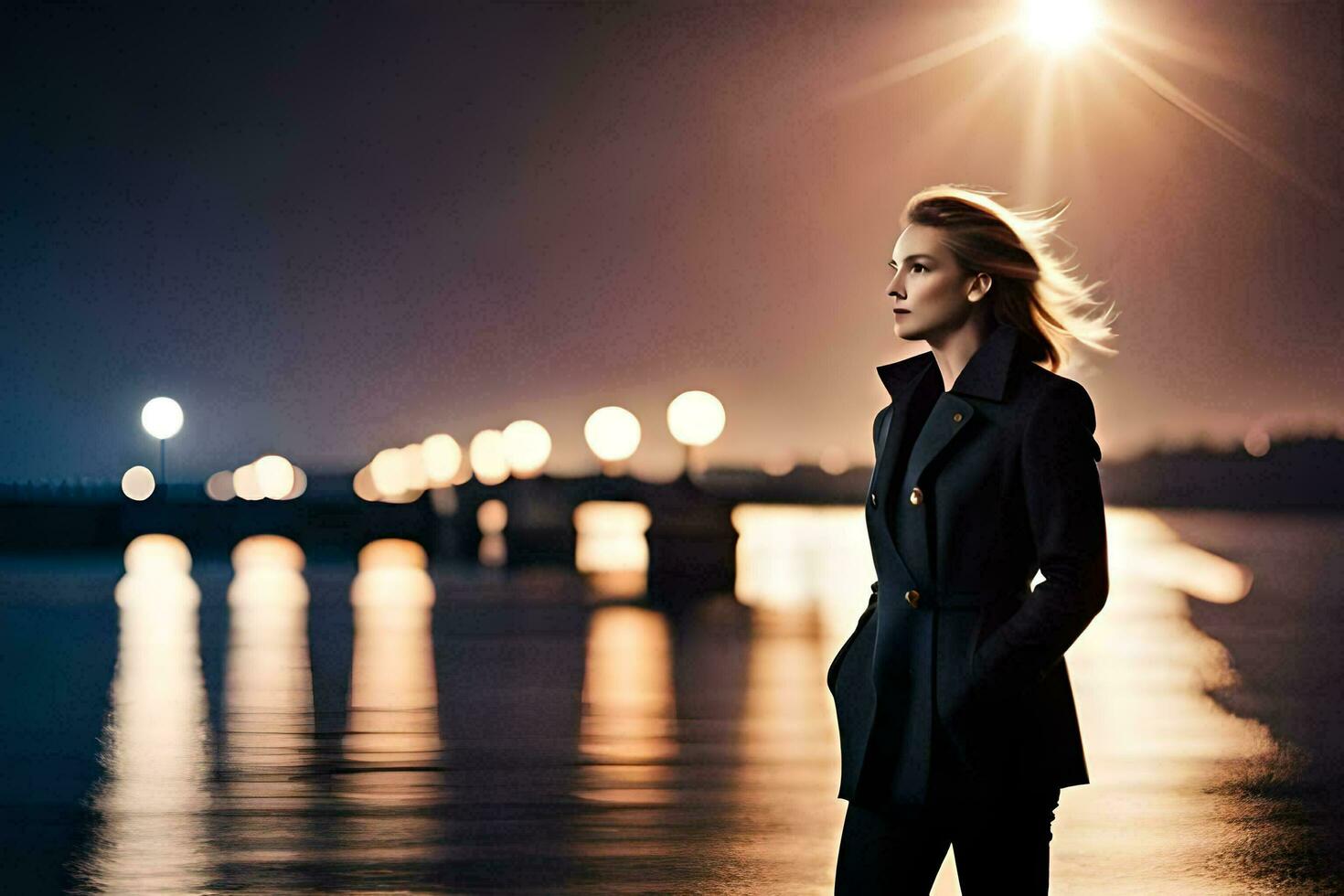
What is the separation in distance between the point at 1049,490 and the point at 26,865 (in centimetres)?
509

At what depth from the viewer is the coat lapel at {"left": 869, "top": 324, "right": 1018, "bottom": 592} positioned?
123 inches

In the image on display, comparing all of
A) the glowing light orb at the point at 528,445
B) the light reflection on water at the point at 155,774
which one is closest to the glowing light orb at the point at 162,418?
the glowing light orb at the point at 528,445

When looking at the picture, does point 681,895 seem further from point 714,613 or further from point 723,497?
point 723,497

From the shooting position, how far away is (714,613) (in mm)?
19844

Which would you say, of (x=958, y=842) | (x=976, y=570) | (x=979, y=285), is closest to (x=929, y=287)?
(x=979, y=285)

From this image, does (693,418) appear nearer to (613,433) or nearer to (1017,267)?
(613,433)

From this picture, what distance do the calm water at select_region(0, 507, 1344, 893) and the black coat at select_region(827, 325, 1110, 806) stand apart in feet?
10.4

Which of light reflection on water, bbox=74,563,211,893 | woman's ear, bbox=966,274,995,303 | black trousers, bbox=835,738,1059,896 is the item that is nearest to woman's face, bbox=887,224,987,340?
woman's ear, bbox=966,274,995,303

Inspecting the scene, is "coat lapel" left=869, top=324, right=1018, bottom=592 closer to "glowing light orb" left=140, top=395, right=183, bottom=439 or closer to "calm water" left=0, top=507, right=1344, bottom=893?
"calm water" left=0, top=507, right=1344, bottom=893

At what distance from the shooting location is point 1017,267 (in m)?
3.18

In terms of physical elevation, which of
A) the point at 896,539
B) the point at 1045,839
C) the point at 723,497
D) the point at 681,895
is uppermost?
the point at 723,497

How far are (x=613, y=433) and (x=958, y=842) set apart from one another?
3038cm

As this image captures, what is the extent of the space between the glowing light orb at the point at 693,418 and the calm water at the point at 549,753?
14.0 ft

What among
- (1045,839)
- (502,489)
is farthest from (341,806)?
(502,489)
